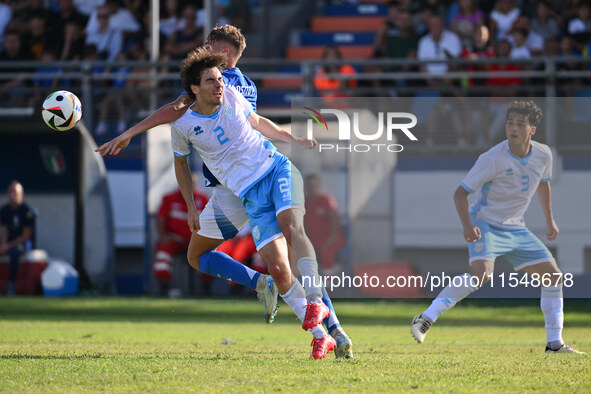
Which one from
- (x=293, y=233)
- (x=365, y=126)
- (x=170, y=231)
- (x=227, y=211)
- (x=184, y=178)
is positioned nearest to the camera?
(x=293, y=233)

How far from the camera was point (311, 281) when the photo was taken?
7789mm

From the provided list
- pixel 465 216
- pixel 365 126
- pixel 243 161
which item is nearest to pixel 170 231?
pixel 365 126

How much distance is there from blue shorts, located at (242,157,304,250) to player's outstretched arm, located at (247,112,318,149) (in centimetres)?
37

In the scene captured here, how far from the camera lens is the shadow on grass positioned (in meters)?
13.8

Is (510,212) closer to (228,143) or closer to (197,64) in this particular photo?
(228,143)

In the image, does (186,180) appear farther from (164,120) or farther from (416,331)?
(416,331)

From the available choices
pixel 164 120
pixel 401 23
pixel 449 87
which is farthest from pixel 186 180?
pixel 401 23

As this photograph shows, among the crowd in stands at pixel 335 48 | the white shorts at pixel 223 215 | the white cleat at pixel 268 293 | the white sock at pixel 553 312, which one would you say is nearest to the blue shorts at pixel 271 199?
the white shorts at pixel 223 215

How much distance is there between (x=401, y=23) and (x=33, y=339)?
35.1 feet

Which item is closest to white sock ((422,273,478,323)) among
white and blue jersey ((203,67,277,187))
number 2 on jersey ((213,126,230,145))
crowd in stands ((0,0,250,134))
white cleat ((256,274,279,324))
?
white cleat ((256,274,279,324))

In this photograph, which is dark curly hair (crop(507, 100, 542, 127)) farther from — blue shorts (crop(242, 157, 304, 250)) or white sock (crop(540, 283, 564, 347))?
blue shorts (crop(242, 157, 304, 250))

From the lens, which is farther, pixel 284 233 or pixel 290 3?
pixel 290 3

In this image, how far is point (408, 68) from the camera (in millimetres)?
17734

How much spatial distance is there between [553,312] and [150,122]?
4.05 meters
